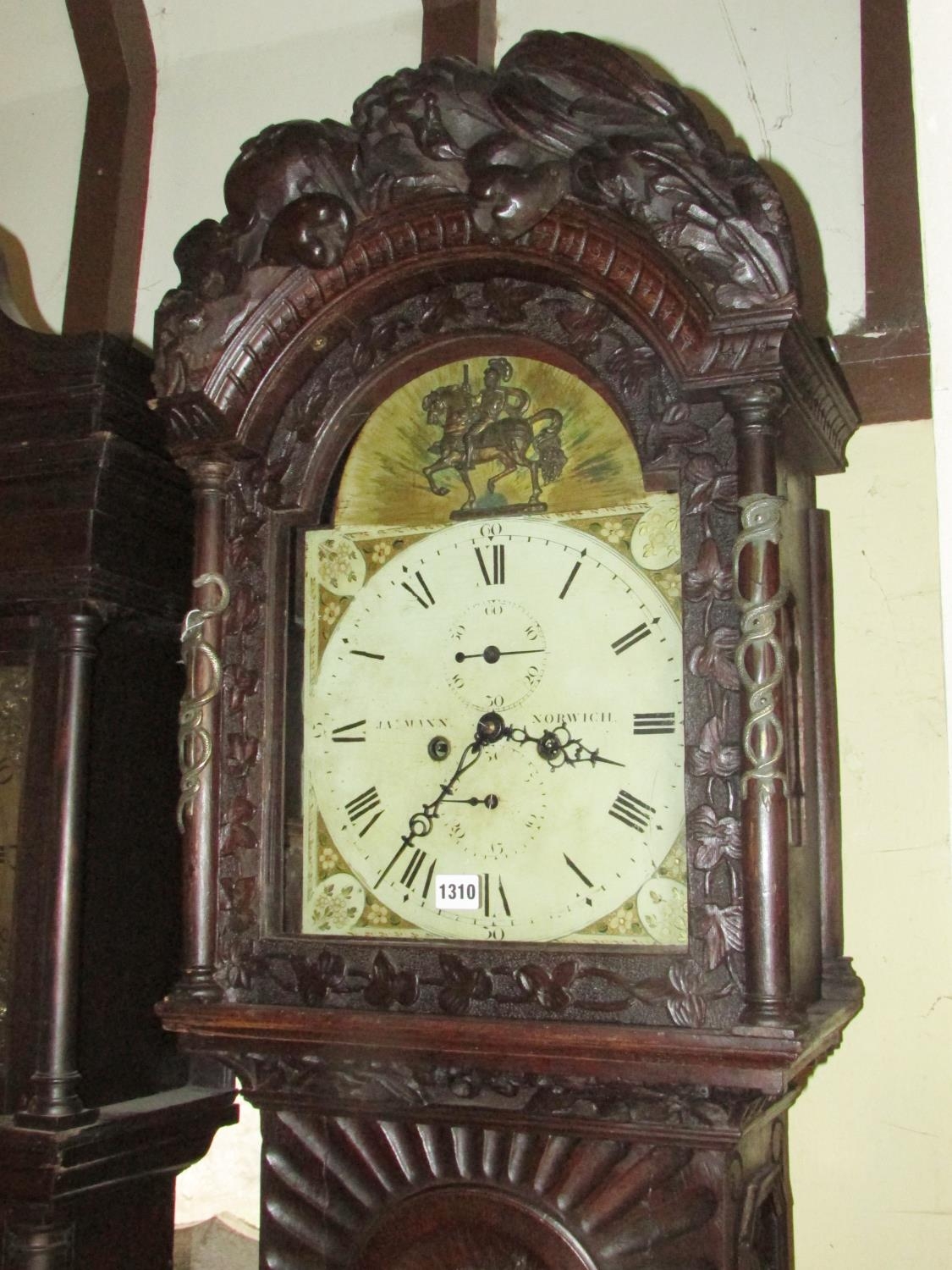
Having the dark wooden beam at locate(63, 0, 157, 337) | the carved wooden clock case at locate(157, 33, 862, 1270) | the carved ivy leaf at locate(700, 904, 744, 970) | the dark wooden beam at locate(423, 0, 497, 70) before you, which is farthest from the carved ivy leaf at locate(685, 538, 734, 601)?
the dark wooden beam at locate(63, 0, 157, 337)

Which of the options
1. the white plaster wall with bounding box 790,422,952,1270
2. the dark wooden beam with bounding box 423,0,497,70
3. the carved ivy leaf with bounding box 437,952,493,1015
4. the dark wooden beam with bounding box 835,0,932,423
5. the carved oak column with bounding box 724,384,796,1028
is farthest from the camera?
the dark wooden beam with bounding box 423,0,497,70

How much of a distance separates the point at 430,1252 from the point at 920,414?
1183mm

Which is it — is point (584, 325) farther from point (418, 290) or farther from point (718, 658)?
point (718, 658)

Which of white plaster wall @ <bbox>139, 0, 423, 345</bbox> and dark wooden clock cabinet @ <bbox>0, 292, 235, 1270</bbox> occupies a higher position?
white plaster wall @ <bbox>139, 0, 423, 345</bbox>

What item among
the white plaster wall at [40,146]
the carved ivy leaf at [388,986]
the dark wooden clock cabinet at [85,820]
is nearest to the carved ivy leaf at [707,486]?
the carved ivy leaf at [388,986]

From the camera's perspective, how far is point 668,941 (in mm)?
1323

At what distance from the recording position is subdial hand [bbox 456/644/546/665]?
4.72 ft

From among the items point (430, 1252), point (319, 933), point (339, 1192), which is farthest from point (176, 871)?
point (430, 1252)

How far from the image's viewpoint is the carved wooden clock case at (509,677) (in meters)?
1.31

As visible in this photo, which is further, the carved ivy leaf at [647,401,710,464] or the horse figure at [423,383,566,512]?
the horse figure at [423,383,566,512]

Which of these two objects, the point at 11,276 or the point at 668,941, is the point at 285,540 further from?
the point at 11,276

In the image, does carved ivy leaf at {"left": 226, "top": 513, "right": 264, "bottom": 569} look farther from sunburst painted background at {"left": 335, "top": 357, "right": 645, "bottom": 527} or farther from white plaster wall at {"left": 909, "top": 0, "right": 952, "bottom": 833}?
white plaster wall at {"left": 909, "top": 0, "right": 952, "bottom": 833}

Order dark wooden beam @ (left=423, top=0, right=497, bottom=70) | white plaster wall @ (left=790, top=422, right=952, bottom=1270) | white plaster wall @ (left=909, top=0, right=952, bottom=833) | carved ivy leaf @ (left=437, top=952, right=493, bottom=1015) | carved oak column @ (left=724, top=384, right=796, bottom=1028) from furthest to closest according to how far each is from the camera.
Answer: dark wooden beam @ (left=423, top=0, right=497, bottom=70) → white plaster wall @ (left=790, top=422, right=952, bottom=1270) → carved ivy leaf @ (left=437, top=952, right=493, bottom=1015) → carved oak column @ (left=724, top=384, right=796, bottom=1028) → white plaster wall @ (left=909, top=0, right=952, bottom=833)

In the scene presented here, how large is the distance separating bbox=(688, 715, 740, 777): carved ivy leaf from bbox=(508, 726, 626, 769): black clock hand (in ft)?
0.34
